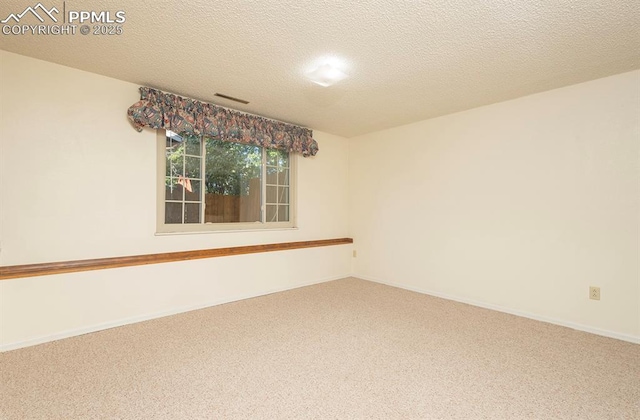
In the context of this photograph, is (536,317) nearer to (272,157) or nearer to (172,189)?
(272,157)

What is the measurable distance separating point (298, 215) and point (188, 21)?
9.14 feet

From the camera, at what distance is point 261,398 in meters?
1.71

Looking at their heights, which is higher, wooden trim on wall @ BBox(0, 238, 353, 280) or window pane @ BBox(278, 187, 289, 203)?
window pane @ BBox(278, 187, 289, 203)

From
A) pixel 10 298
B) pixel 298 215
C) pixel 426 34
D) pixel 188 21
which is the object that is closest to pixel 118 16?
pixel 188 21

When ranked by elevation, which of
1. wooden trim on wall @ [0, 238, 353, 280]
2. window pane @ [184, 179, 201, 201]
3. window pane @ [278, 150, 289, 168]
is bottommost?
wooden trim on wall @ [0, 238, 353, 280]

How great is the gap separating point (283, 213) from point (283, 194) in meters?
0.27

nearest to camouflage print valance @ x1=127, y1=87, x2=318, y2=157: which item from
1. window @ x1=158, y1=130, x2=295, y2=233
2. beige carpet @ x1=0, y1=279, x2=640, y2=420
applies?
window @ x1=158, y1=130, x2=295, y2=233

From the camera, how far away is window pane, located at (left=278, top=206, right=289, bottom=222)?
4.29 m

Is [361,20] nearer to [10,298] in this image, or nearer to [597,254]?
[597,254]

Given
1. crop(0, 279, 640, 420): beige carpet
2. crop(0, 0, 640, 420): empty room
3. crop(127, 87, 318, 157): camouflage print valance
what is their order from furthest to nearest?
1. crop(127, 87, 318, 157): camouflage print valance
2. crop(0, 0, 640, 420): empty room
3. crop(0, 279, 640, 420): beige carpet

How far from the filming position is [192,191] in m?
3.43

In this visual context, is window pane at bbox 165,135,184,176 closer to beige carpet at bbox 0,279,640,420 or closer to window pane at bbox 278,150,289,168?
window pane at bbox 278,150,289,168

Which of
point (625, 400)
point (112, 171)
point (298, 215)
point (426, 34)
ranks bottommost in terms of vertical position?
point (625, 400)

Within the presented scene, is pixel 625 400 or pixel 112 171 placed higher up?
pixel 112 171
